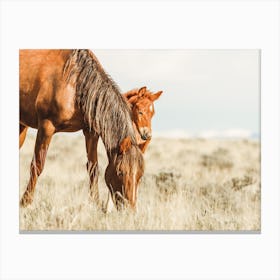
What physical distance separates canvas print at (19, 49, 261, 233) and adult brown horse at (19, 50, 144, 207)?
0.01 m

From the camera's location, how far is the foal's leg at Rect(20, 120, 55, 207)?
17.5ft

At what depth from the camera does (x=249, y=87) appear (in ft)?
17.6

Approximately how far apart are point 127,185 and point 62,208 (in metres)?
0.82

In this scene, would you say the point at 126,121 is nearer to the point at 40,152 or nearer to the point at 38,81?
the point at 40,152

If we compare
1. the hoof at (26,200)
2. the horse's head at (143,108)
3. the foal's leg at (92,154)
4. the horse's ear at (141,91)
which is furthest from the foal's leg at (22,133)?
the horse's ear at (141,91)

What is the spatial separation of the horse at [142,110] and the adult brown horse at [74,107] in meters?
0.20

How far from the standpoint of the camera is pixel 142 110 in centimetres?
536

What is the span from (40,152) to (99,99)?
0.89 m

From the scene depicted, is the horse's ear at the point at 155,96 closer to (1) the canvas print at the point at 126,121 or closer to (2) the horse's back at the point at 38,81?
(1) the canvas print at the point at 126,121

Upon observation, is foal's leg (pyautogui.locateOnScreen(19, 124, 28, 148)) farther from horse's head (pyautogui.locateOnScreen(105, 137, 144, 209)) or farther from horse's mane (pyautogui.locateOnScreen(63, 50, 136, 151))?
horse's head (pyautogui.locateOnScreen(105, 137, 144, 209))

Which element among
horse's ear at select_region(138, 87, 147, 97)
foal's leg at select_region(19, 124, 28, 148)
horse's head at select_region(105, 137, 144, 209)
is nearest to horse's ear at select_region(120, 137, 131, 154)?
horse's head at select_region(105, 137, 144, 209)
